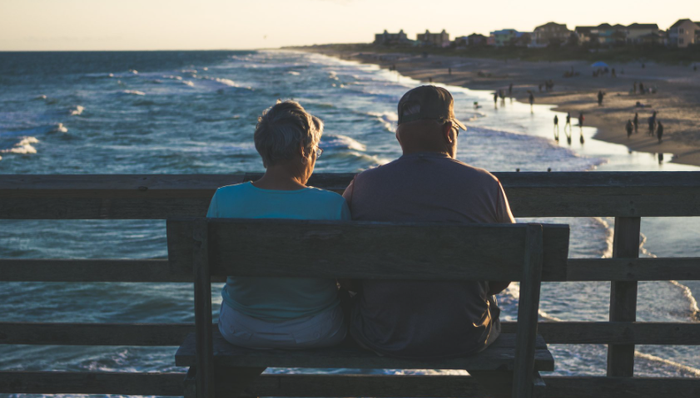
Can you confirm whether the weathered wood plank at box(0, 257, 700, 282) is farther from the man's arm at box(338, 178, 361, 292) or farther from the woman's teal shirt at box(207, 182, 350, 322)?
the man's arm at box(338, 178, 361, 292)

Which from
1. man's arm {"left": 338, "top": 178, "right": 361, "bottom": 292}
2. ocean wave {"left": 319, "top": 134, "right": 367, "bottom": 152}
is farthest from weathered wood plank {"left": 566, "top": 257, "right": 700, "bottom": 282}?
ocean wave {"left": 319, "top": 134, "right": 367, "bottom": 152}

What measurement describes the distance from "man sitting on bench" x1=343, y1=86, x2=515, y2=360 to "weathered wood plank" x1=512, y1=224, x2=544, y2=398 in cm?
16

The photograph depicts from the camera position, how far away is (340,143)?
2830 centimetres

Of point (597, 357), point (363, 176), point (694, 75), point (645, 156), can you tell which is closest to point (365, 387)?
point (363, 176)

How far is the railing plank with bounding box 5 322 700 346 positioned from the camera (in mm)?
3102

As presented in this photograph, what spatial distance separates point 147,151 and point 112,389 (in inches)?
1022

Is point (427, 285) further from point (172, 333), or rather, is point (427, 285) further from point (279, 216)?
point (172, 333)

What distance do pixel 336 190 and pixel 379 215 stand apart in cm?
66

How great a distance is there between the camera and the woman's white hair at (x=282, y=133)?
2457 millimetres

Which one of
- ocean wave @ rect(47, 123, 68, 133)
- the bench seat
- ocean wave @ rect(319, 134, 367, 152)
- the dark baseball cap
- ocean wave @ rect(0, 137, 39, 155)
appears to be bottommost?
ocean wave @ rect(0, 137, 39, 155)

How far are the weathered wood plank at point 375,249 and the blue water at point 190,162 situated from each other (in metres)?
4.52

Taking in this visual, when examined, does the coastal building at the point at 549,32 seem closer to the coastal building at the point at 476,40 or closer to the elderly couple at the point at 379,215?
the coastal building at the point at 476,40

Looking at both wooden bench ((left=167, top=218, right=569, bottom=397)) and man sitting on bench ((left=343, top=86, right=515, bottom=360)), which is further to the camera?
man sitting on bench ((left=343, top=86, right=515, bottom=360))

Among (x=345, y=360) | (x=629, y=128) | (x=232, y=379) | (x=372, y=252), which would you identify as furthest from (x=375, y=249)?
(x=629, y=128)
